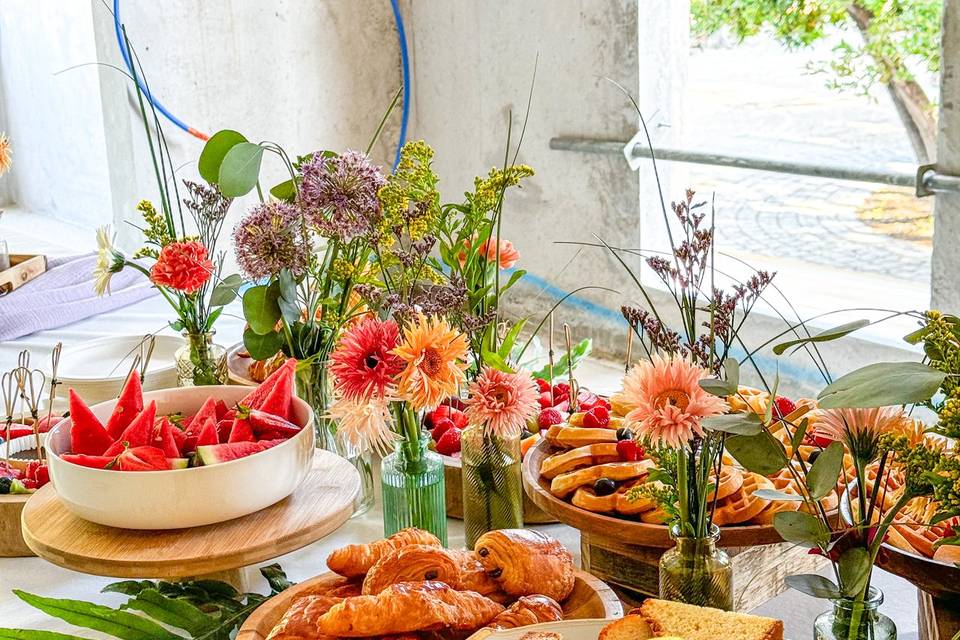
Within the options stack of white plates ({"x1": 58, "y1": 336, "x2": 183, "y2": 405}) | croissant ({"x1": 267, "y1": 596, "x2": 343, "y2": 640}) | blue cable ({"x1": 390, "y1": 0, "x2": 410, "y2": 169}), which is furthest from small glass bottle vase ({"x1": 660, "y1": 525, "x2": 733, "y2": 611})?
blue cable ({"x1": 390, "y1": 0, "x2": 410, "y2": 169})

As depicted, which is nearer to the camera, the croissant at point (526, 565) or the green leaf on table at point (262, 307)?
the croissant at point (526, 565)

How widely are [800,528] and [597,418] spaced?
551 mm

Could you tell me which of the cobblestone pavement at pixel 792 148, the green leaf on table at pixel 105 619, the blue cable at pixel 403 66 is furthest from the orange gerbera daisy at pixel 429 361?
the cobblestone pavement at pixel 792 148

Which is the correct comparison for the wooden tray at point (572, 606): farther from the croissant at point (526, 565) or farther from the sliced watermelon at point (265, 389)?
the sliced watermelon at point (265, 389)

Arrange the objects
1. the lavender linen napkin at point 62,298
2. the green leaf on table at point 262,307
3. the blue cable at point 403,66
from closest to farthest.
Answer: the green leaf on table at point 262,307 < the lavender linen napkin at point 62,298 < the blue cable at point 403,66

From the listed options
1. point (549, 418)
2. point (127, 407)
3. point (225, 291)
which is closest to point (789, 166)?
point (549, 418)

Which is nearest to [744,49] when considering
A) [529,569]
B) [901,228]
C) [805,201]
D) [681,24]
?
[805,201]

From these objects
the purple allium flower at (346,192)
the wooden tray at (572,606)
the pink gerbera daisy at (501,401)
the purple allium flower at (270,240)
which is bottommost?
the wooden tray at (572,606)

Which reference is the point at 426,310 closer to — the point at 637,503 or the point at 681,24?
the point at 637,503

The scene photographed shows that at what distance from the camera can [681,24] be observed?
332 centimetres

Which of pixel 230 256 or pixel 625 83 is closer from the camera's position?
pixel 625 83

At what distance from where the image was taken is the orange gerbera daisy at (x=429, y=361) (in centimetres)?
112

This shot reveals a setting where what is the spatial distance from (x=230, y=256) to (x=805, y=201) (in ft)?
12.4

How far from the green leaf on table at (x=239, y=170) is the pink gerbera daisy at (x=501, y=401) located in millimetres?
525
